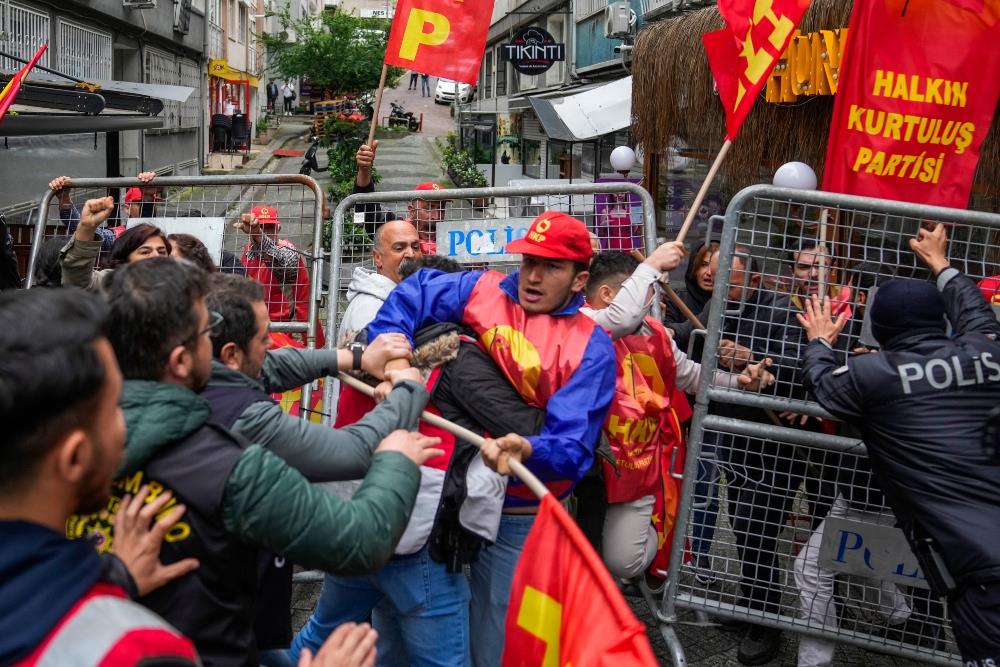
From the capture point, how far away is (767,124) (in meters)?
6.98

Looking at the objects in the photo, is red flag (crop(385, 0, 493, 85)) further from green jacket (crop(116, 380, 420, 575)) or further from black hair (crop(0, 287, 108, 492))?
black hair (crop(0, 287, 108, 492))

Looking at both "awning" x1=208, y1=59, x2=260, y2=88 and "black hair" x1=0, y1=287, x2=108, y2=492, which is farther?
"awning" x1=208, y1=59, x2=260, y2=88

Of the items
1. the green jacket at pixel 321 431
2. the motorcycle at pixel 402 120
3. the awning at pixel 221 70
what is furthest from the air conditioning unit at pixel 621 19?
the motorcycle at pixel 402 120

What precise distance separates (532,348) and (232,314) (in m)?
1.01

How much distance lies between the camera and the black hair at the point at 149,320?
1920 millimetres

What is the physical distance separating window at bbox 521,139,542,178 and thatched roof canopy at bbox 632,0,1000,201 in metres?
14.7

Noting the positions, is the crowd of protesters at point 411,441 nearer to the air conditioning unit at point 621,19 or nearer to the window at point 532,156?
the air conditioning unit at point 621,19

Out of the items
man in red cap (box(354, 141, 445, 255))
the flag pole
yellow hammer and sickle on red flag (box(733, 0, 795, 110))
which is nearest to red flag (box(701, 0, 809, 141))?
yellow hammer and sickle on red flag (box(733, 0, 795, 110))

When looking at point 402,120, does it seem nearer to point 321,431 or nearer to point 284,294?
point 284,294

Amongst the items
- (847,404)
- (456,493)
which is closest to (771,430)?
(847,404)

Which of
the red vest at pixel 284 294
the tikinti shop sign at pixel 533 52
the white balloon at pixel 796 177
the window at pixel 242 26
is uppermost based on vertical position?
the window at pixel 242 26

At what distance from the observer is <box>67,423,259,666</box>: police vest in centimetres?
184

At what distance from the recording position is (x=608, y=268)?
13.4ft

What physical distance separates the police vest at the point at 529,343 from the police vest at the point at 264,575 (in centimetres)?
93
